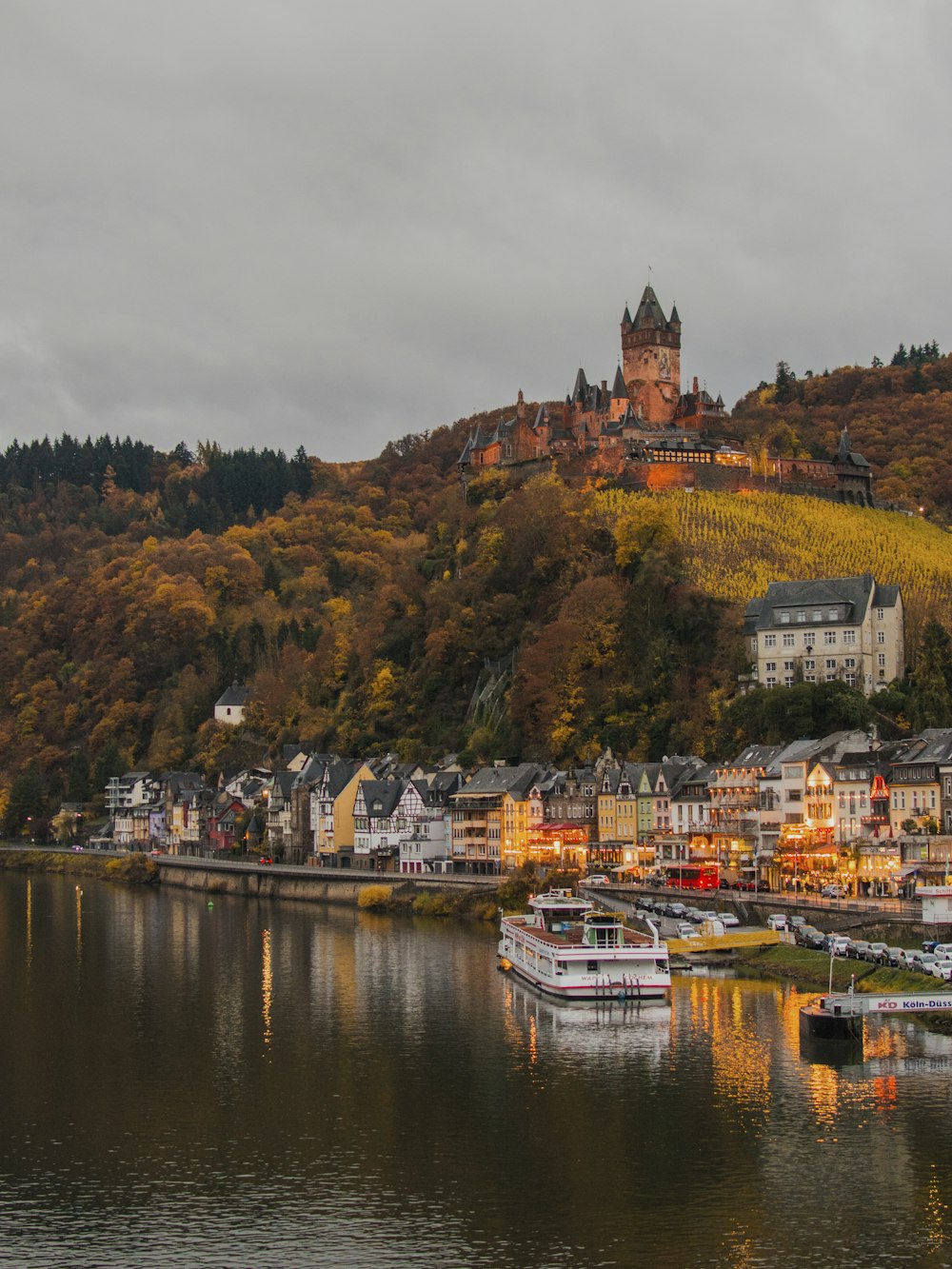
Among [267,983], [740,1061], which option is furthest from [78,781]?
[740,1061]

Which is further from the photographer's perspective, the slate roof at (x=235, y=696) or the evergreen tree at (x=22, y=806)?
the slate roof at (x=235, y=696)

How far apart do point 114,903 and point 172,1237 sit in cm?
6992

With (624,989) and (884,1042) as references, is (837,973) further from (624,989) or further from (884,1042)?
(884,1042)

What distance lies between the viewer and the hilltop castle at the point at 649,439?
129750 mm

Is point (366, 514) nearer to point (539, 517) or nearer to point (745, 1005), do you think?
point (539, 517)

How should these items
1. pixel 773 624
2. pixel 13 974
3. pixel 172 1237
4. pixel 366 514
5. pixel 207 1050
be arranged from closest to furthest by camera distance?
pixel 172 1237, pixel 207 1050, pixel 13 974, pixel 773 624, pixel 366 514

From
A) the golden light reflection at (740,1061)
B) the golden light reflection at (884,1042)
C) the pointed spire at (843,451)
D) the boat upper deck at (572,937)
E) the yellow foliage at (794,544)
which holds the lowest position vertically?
the golden light reflection at (740,1061)

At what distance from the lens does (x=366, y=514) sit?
190m

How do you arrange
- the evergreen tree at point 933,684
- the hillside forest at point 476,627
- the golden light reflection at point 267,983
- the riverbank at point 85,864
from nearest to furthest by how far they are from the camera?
the golden light reflection at point 267,983, the evergreen tree at point 933,684, the hillside forest at point 476,627, the riverbank at point 85,864

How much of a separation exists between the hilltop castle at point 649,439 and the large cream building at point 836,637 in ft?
97.0

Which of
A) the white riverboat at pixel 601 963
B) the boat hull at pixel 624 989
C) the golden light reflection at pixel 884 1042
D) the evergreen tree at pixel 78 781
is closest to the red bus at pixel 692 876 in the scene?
the white riverboat at pixel 601 963

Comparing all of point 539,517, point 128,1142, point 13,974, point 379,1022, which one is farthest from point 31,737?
point 128,1142

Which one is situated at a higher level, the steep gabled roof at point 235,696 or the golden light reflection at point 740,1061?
the steep gabled roof at point 235,696

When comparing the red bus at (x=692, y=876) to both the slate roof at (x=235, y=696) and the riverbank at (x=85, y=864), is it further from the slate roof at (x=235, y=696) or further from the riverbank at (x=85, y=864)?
the slate roof at (x=235, y=696)
